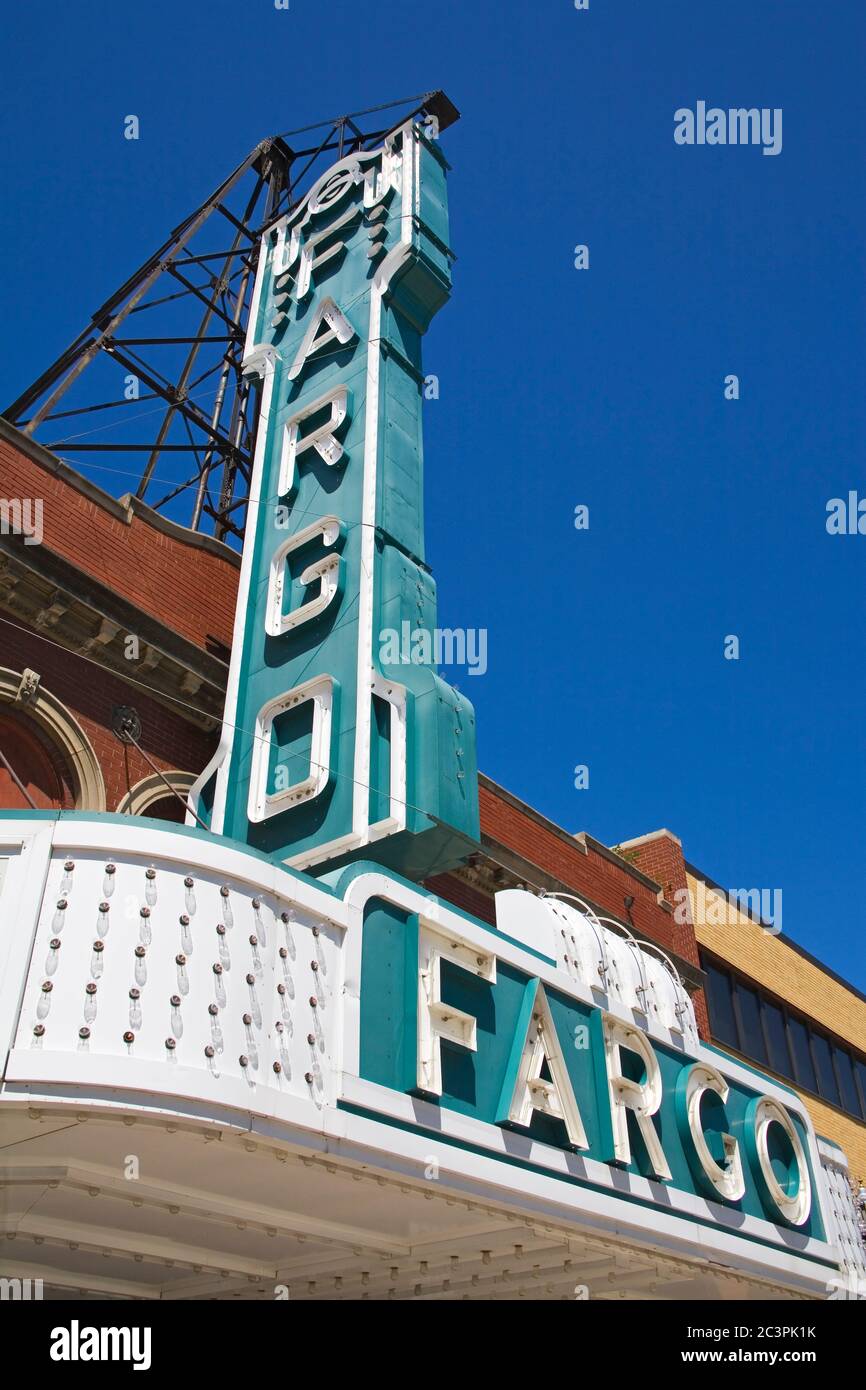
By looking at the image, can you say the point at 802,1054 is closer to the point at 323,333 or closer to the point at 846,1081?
the point at 846,1081

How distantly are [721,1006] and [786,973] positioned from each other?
10.3 feet

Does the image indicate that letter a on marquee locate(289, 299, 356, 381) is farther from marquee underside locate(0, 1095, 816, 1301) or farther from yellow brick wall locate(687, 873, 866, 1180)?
yellow brick wall locate(687, 873, 866, 1180)

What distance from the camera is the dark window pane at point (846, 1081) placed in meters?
23.8

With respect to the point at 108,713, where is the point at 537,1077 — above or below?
below

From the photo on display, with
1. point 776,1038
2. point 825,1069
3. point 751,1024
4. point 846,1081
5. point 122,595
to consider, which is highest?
point 122,595

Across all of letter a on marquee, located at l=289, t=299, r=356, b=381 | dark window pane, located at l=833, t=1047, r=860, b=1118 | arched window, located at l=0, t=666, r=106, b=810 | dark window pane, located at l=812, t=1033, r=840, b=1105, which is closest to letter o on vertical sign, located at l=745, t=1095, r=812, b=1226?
arched window, located at l=0, t=666, r=106, b=810

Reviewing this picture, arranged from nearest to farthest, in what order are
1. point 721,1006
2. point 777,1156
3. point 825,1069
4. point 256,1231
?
point 256,1231 < point 777,1156 < point 721,1006 < point 825,1069

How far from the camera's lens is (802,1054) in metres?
22.9

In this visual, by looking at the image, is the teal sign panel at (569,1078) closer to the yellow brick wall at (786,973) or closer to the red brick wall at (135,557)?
the red brick wall at (135,557)

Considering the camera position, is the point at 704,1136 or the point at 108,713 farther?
the point at 108,713

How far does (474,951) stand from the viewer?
27.7 ft

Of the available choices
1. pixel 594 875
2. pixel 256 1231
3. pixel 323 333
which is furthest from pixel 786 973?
pixel 256 1231

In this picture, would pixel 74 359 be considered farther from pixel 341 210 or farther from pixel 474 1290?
pixel 474 1290

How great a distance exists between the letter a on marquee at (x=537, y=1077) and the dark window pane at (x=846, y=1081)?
17316 mm
